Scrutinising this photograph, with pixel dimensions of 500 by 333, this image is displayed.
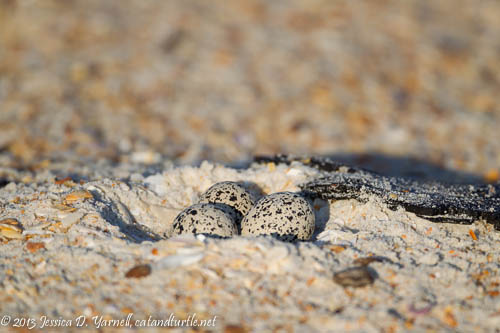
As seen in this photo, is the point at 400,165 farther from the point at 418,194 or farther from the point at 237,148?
the point at 418,194

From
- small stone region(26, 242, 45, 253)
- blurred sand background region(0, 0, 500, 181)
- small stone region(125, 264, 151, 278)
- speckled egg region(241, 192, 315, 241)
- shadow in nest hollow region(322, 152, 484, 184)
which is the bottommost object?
small stone region(26, 242, 45, 253)

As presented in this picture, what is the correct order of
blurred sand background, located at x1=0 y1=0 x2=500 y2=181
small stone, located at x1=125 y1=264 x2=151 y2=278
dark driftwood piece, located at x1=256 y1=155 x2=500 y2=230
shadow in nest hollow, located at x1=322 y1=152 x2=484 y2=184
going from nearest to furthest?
1. small stone, located at x1=125 y1=264 x2=151 y2=278
2. dark driftwood piece, located at x1=256 y1=155 x2=500 y2=230
3. shadow in nest hollow, located at x1=322 y1=152 x2=484 y2=184
4. blurred sand background, located at x1=0 y1=0 x2=500 y2=181

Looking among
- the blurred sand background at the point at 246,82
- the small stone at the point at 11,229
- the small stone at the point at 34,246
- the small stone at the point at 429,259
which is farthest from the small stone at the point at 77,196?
the small stone at the point at 429,259

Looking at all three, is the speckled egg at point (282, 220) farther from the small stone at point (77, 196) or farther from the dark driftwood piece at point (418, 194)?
the small stone at point (77, 196)

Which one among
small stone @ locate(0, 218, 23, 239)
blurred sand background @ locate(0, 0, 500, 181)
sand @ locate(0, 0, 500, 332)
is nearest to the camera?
sand @ locate(0, 0, 500, 332)

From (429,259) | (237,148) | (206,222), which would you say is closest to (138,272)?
(206,222)

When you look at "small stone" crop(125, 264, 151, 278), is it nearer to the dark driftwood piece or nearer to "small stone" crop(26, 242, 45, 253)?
"small stone" crop(26, 242, 45, 253)

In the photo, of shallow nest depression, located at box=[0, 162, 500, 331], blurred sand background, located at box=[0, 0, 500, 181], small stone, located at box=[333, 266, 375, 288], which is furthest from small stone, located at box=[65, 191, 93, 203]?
blurred sand background, located at box=[0, 0, 500, 181]
